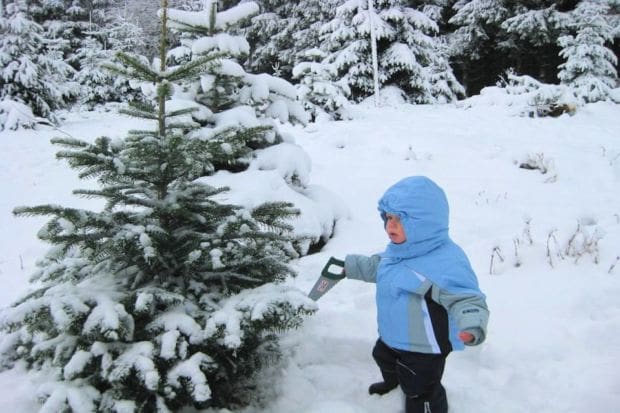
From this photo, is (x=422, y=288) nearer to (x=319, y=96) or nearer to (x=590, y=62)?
(x=319, y=96)

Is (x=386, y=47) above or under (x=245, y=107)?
under

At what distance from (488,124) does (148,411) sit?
1016 centimetres

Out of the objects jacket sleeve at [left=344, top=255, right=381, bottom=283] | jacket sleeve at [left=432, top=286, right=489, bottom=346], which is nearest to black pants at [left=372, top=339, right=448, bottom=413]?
jacket sleeve at [left=432, top=286, right=489, bottom=346]

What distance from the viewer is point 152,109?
105 inches

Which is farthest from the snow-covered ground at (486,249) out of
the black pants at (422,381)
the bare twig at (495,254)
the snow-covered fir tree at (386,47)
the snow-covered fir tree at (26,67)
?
the snow-covered fir tree at (386,47)

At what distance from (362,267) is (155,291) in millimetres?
1224

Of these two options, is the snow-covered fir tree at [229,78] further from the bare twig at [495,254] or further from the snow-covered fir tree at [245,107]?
the bare twig at [495,254]

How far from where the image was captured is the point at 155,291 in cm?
218

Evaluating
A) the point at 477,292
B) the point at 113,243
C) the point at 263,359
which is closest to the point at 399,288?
the point at 477,292

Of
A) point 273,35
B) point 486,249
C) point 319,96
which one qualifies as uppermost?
point 273,35

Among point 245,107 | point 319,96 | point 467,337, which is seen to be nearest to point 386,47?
point 319,96

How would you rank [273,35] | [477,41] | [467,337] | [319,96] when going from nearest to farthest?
[467,337]
[319,96]
[477,41]
[273,35]

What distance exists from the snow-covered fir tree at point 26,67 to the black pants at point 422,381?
1466 centimetres

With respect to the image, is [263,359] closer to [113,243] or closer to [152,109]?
[113,243]
